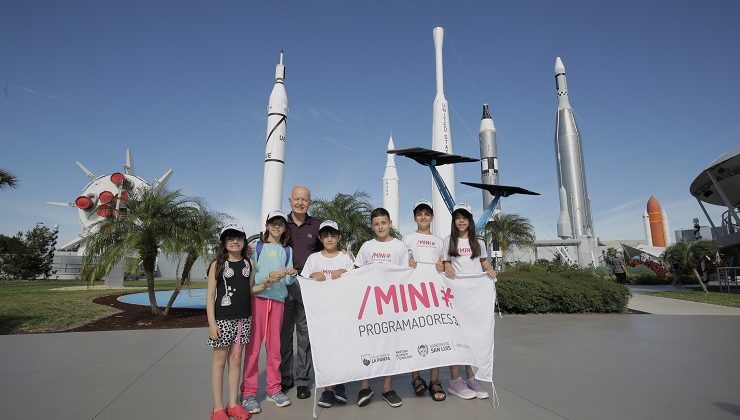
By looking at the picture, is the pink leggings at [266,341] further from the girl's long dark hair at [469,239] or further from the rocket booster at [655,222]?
the rocket booster at [655,222]

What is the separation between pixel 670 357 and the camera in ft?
17.9

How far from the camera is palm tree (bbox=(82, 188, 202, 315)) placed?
10070 mm

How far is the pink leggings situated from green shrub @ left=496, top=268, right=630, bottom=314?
26.5ft

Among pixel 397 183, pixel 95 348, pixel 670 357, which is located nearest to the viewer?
pixel 670 357

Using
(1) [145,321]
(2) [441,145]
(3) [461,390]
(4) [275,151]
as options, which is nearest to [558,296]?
(3) [461,390]

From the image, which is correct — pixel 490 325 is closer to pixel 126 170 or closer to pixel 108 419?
pixel 108 419

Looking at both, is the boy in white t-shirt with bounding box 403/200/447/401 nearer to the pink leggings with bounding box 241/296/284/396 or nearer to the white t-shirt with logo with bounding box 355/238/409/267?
the white t-shirt with logo with bounding box 355/238/409/267

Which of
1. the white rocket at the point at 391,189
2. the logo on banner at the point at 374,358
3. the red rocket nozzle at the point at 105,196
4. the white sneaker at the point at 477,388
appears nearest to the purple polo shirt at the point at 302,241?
the logo on banner at the point at 374,358

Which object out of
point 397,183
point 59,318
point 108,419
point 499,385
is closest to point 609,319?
point 499,385

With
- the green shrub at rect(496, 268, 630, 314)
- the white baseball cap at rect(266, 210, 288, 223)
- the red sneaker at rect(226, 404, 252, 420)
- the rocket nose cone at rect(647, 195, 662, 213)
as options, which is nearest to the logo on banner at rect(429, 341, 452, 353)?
the red sneaker at rect(226, 404, 252, 420)

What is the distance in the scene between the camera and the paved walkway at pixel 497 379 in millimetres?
3475

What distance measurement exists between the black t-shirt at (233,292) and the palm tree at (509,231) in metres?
24.7

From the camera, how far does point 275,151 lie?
23.6 meters

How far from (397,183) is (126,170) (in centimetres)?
3074
